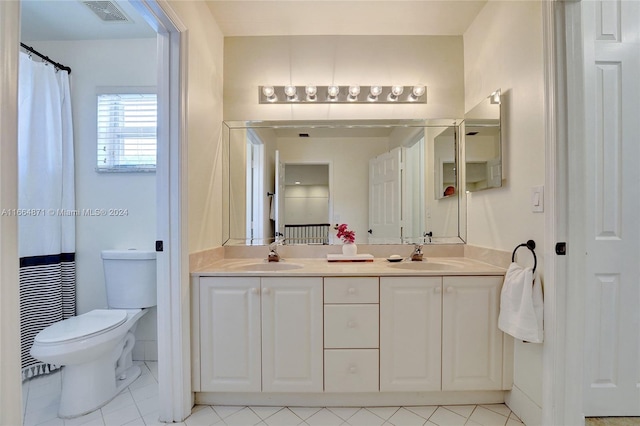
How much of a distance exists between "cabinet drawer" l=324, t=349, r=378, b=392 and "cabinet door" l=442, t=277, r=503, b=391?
0.40m

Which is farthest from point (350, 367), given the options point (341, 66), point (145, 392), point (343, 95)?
point (341, 66)

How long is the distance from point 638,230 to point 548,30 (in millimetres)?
1094

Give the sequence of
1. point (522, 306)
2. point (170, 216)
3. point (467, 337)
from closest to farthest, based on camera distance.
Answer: point (522, 306)
point (170, 216)
point (467, 337)

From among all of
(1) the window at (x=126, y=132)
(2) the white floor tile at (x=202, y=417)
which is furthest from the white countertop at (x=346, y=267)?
(1) the window at (x=126, y=132)

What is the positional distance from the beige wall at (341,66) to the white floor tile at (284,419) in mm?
1926

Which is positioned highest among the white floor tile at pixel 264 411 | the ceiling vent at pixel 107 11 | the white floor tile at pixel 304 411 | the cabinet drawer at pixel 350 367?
the ceiling vent at pixel 107 11

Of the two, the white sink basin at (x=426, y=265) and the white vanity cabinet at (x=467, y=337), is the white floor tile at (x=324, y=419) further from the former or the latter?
the white sink basin at (x=426, y=265)

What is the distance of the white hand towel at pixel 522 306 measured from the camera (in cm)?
132

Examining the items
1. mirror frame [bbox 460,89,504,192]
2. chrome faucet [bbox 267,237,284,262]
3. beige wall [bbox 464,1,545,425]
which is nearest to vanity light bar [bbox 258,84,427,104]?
mirror frame [bbox 460,89,504,192]

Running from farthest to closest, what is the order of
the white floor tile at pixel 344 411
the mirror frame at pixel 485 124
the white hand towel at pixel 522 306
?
the mirror frame at pixel 485 124
the white floor tile at pixel 344 411
the white hand towel at pixel 522 306

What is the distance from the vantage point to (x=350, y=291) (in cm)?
157

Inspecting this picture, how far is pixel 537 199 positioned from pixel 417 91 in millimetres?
1156

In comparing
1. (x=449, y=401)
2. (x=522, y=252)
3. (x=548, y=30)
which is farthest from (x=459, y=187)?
(x=449, y=401)

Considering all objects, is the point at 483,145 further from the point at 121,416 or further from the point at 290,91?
the point at 121,416
